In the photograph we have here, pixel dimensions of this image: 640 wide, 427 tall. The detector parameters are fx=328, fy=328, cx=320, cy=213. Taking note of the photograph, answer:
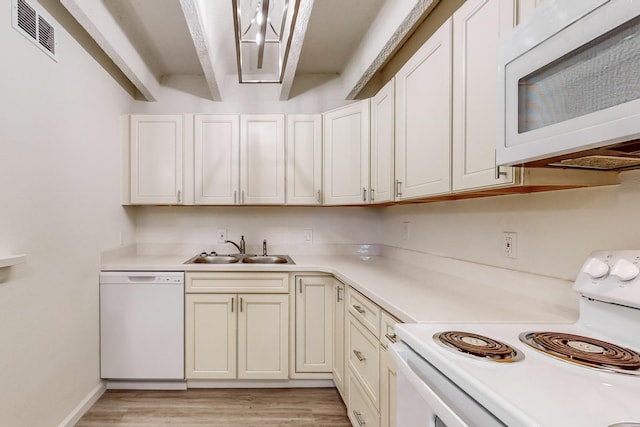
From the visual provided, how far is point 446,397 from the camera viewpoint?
28.8 inches

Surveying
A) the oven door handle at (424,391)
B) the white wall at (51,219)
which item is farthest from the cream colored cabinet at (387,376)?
the white wall at (51,219)

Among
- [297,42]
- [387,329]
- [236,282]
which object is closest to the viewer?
[387,329]

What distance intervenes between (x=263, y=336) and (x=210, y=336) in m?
0.39

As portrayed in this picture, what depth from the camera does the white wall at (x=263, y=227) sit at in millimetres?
3031

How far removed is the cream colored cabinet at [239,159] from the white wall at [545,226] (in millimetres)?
1396

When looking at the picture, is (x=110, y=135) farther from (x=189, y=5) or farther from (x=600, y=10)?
(x=600, y=10)

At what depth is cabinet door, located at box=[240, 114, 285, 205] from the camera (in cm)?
278

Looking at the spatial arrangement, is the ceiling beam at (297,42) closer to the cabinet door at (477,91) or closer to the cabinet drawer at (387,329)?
the cabinet door at (477,91)

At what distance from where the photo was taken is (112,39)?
6.85ft

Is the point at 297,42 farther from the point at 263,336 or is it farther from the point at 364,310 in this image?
the point at 263,336

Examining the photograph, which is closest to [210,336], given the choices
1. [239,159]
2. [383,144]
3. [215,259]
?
[215,259]

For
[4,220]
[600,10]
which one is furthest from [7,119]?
[600,10]

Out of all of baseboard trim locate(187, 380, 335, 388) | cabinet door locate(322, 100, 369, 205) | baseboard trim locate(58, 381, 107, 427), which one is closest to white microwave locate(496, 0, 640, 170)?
cabinet door locate(322, 100, 369, 205)

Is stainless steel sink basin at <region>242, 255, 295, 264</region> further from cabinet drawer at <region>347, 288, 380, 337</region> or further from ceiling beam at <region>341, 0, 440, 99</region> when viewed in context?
ceiling beam at <region>341, 0, 440, 99</region>
